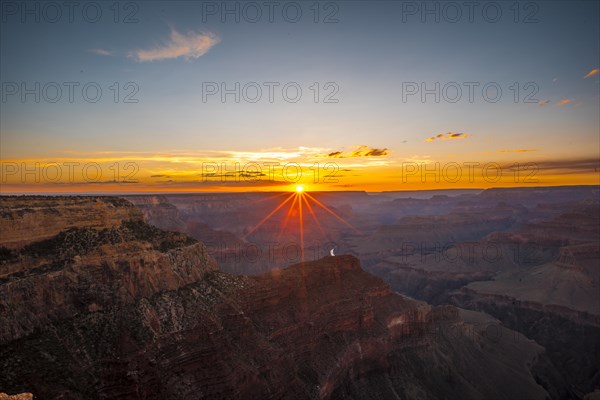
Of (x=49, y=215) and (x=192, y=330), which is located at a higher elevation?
(x=49, y=215)

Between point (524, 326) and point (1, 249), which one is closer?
point (1, 249)

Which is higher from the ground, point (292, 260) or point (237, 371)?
point (237, 371)

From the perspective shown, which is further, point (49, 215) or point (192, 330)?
point (49, 215)

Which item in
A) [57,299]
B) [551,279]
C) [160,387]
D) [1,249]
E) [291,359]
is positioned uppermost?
[1,249]

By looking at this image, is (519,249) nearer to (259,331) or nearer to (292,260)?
(292,260)

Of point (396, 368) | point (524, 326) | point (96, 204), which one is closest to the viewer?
point (96, 204)

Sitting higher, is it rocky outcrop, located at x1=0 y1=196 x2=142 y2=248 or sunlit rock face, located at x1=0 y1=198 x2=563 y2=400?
rocky outcrop, located at x1=0 y1=196 x2=142 y2=248

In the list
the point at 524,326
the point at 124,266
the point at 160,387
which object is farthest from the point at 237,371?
the point at 524,326

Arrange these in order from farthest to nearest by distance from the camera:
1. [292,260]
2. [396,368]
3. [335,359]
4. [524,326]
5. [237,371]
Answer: [292,260]
[524,326]
[396,368]
[335,359]
[237,371]
